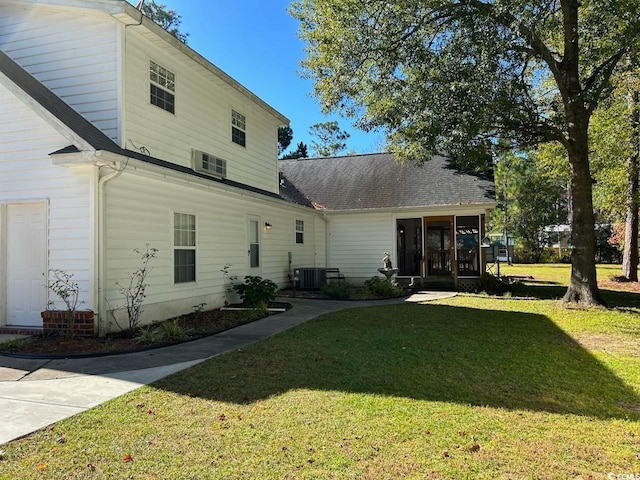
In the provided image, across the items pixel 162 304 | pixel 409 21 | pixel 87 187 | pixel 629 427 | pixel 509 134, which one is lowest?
pixel 629 427

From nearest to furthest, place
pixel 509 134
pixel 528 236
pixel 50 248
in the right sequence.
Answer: pixel 50 248 < pixel 509 134 < pixel 528 236

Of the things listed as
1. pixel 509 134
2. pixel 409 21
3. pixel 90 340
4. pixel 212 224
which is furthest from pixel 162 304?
pixel 509 134

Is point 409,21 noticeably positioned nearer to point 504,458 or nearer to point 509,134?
point 509,134

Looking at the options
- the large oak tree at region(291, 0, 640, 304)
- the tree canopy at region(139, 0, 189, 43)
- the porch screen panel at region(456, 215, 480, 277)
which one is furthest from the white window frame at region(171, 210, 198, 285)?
the tree canopy at region(139, 0, 189, 43)

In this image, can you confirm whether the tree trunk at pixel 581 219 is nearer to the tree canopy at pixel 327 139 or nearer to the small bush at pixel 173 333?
the small bush at pixel 173 333

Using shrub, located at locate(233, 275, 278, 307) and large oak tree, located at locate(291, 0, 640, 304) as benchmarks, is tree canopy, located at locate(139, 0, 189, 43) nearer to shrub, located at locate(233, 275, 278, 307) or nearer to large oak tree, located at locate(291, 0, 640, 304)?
large oak tree, located at locate(291, 0, 640, 304)

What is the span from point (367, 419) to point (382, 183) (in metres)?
14.2

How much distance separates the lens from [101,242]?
6734 mm

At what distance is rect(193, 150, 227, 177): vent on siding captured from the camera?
389 inches

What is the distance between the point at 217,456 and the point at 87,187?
17.8 ft

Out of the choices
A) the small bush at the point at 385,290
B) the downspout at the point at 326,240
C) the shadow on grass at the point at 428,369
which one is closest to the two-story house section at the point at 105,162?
the shadow on grass at the point at 428,369

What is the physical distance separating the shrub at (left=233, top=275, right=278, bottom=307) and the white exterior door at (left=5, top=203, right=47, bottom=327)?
4.18m

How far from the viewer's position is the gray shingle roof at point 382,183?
15234 mm

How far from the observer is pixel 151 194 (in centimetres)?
796
